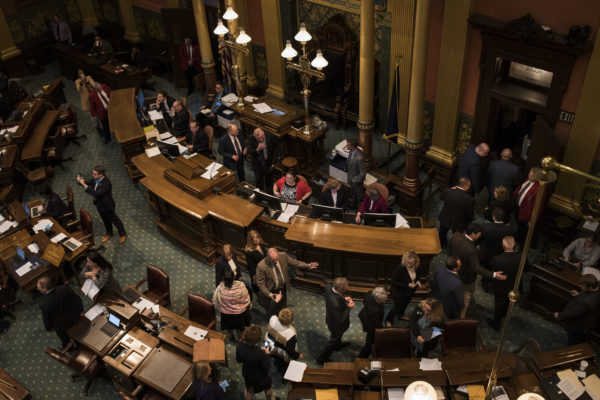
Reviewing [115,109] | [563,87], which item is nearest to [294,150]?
[115,109]

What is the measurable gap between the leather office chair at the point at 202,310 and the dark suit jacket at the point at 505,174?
4.63 m

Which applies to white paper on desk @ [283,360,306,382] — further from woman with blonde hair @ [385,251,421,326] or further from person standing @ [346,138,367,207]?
person standing @ [346,138,367,207]

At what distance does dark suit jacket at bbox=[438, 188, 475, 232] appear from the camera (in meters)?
7.57

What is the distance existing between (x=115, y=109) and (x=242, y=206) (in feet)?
15.0

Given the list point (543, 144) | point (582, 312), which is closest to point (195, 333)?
point (582, 312)

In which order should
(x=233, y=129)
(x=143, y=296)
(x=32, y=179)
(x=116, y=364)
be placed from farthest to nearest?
(x=32, y=179) → (x=233, y=129) → (x=143, y=296) → (x=116, y=364)

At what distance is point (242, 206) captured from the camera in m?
8.07

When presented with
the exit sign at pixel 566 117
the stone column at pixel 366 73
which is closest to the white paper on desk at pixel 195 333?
the stone column at pixel 366 73

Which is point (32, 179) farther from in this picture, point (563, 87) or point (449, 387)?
point (563, 87)

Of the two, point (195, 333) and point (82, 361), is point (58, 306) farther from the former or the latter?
point (195, 333)

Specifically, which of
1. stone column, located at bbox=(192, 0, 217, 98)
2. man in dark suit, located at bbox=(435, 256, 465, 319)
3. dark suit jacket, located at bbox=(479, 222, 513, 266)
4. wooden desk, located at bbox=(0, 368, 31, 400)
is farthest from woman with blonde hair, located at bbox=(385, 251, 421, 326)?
stone column, located at bbox=(192, 0, 217, 98)

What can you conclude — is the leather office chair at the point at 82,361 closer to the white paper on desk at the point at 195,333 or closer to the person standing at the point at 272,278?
the white paper on desk at the point at 195,333

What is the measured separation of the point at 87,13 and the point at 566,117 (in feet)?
45.4

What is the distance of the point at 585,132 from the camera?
7551 millimetres
